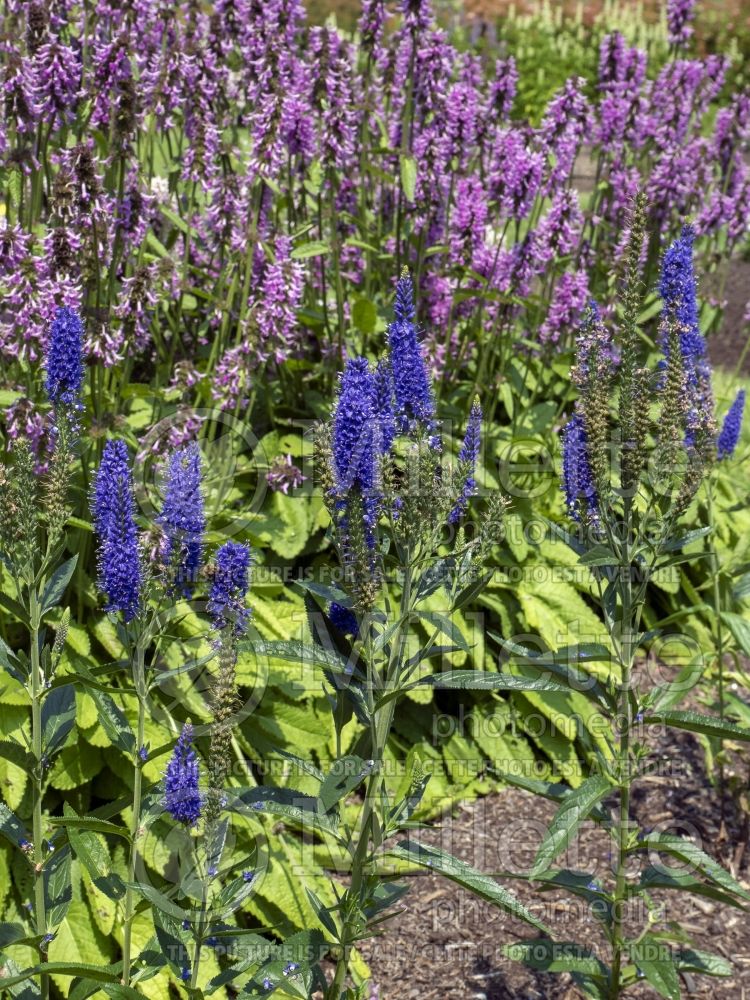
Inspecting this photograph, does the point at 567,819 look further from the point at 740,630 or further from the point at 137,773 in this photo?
the point at 740,630

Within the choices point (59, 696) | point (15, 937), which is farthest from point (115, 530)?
point (15, 937)

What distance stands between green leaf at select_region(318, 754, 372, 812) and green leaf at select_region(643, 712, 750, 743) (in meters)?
0.74

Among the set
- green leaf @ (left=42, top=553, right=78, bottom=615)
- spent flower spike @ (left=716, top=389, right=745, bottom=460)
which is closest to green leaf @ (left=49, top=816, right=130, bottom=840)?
green leaf @ (left=42, top=553, right=78, bottom=615)

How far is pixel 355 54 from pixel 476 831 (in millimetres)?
3998

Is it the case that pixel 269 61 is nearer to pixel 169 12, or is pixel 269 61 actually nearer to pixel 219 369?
pixel 169 12

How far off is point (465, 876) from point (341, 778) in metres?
0.33

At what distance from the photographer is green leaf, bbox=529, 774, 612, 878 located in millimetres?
2467

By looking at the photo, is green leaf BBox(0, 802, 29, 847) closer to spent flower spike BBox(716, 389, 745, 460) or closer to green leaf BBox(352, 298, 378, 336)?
green leaf BBox(352, 298, 378, 336)

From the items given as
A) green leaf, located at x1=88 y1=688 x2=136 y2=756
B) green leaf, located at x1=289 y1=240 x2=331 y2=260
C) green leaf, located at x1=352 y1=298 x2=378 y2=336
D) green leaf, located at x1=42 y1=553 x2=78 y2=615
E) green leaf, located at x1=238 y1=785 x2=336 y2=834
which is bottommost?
green leaf, located at x1=238 y1=785 x2=336 y2=834

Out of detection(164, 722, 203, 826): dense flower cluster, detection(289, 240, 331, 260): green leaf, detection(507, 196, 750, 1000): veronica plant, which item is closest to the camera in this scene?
detection(164, 722, 203, 826): dense flower cluster

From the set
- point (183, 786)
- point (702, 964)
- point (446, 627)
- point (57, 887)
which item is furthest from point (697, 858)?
point (57, 887)

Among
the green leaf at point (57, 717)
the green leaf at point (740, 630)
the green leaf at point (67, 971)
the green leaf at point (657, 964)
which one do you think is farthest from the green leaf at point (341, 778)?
the green leaf at point (740, 630)

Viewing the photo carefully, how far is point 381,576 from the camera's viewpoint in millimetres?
2367

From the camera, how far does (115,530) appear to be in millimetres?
2182
